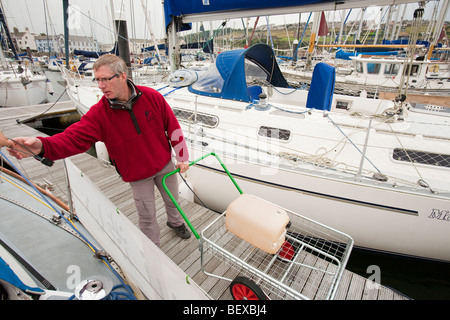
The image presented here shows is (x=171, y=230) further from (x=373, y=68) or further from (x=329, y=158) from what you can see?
(x=373, y=68)

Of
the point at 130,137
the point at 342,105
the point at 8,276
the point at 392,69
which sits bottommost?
the point at 8,276

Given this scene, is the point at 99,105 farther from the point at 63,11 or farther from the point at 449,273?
the point at 63,11

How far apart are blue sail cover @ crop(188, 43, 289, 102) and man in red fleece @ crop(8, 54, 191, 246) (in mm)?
2405

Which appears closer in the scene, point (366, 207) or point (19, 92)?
point (366, 207)

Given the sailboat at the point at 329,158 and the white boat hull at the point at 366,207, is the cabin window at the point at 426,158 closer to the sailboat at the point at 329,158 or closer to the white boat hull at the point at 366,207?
the sailboat at the point at 329,158

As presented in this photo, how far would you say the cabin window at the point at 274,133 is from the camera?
12.4 feet

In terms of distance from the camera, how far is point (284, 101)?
5688 mm

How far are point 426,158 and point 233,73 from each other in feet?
10.4

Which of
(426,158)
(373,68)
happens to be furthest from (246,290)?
(373,68)

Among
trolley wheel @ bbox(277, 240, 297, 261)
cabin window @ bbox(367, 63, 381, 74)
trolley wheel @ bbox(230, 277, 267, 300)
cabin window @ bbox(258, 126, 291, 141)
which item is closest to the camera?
trolley wheel @ bbox(230, 277, 267, 300)

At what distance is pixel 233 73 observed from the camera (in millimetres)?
4230

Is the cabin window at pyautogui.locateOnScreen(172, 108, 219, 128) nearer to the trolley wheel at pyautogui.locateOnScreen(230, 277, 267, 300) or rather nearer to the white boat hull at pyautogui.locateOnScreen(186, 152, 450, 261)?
the white boat hull at pyautogui.locateOnScreen(186, 152, 450, 261)

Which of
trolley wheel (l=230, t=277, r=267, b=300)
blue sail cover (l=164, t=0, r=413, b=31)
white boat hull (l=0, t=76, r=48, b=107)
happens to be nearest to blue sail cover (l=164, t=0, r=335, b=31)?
blue sail cover (l=164, t=0, r=413, b=31)

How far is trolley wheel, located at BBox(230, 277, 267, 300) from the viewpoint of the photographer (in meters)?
1.82
